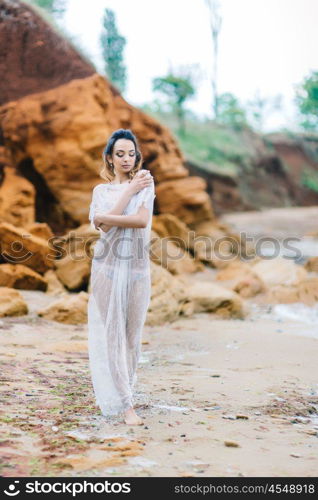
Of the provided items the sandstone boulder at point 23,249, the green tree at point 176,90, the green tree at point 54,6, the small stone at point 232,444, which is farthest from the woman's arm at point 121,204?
the green tree at point 176,90

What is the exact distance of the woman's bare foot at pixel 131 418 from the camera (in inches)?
130

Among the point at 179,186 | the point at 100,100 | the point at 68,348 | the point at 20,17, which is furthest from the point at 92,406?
the point at 179,186

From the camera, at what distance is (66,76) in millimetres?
12875

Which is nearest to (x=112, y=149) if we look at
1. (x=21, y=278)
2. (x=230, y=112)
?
(x=21, y=278)

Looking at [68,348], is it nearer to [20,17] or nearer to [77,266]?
[77,266]

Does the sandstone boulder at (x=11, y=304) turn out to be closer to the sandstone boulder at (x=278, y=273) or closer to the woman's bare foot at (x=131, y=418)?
the woman's bare foot at (x=131, y=418)

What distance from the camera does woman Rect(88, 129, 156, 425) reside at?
3416mm

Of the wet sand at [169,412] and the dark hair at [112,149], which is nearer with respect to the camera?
the wet sand at [169,412]

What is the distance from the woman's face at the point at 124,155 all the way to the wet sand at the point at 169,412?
152 centimetres

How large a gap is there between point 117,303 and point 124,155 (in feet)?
3.04

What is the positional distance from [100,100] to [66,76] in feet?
3.00

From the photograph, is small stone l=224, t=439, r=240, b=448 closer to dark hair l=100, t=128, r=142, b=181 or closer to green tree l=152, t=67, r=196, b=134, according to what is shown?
dark hair l=100, t=128, r=142, b=181

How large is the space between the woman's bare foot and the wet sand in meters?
0.04

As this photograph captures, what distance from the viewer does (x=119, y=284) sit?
343cm
